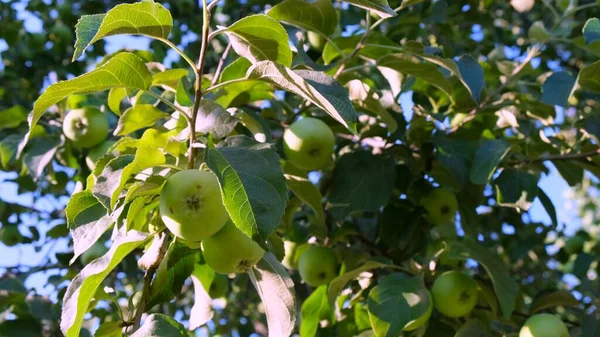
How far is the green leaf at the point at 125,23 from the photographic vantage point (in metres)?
1.27

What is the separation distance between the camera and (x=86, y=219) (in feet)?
4.83

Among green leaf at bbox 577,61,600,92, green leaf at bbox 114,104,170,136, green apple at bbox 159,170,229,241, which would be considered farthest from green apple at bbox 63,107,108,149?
green leaf at bbox 577,61,600,92

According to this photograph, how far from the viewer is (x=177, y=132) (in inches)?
66.2

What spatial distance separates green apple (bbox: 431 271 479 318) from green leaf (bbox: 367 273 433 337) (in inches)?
2.2

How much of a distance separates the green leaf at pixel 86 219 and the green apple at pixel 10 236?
184 cm

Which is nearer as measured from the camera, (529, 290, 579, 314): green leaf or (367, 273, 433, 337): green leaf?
(367, 273, 433, 337): green leaf

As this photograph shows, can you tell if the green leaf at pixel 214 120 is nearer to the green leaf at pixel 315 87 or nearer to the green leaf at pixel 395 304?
the green leaf at pixel 315 87

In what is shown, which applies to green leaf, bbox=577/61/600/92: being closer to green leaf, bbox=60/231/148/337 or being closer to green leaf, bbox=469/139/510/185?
green leaf, bbox=469/139/510/185

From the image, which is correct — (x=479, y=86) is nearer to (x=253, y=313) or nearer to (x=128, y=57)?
(x=128, y=57)

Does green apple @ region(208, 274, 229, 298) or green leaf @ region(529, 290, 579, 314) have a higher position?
green leaf @ region(529, 290, 579, 314)

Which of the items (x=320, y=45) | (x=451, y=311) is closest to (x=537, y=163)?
(x=451, y=311)

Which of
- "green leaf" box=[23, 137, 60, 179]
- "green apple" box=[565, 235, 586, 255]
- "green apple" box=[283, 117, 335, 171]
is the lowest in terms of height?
"green apple" box=[565, 235, 586, 255]

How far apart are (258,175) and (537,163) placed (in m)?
1.34

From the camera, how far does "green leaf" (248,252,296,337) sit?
155 centimetres
